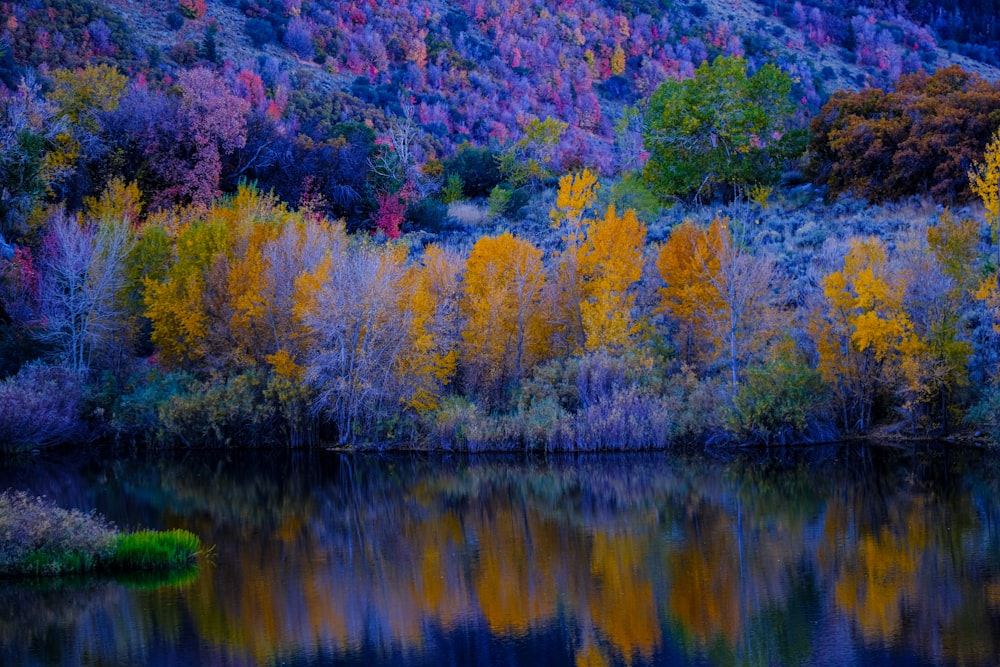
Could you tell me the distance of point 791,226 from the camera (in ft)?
124

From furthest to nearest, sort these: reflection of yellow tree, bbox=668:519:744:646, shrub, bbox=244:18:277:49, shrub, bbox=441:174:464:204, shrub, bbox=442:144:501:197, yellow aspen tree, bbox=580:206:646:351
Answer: shrub, bbox=244:18:277:49
shrub, bbox=442:144:501:197
shrub, bbox=441:174:464:204
yellow aspen tree, bbox=580:206:646:351
reflection of yellow tree, bbox=668:519:744:646

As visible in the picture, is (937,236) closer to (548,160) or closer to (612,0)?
(548,160)

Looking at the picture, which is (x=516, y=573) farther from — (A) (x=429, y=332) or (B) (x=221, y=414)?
(B) (x=221, y=414)

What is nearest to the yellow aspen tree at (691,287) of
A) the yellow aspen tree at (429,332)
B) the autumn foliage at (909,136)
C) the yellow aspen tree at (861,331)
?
the yellow aspen tree at (861,331)

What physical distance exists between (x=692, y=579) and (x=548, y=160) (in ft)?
141

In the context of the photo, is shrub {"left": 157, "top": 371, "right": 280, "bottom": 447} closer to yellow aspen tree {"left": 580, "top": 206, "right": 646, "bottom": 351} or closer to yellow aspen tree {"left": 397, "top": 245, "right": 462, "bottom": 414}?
yellow aspen tree {"left": 397, "top": 245, "right": 462, "bottom": 414}

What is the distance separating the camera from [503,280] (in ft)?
99.3

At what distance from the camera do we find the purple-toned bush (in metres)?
28.0

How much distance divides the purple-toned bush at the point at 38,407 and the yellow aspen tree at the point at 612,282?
603 inches

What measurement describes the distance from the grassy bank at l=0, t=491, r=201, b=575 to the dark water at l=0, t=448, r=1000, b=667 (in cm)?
41

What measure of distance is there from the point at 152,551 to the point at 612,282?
16.8m

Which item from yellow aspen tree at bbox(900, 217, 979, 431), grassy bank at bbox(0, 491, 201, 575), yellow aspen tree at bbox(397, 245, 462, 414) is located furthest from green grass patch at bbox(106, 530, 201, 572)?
yellow aspen tree at bbox(900, 217, 979, 431)

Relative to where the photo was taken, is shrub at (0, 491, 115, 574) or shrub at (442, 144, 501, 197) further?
shrub at (442, 144, 501, 197)

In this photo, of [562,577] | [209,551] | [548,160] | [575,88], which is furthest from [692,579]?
[575,88]
